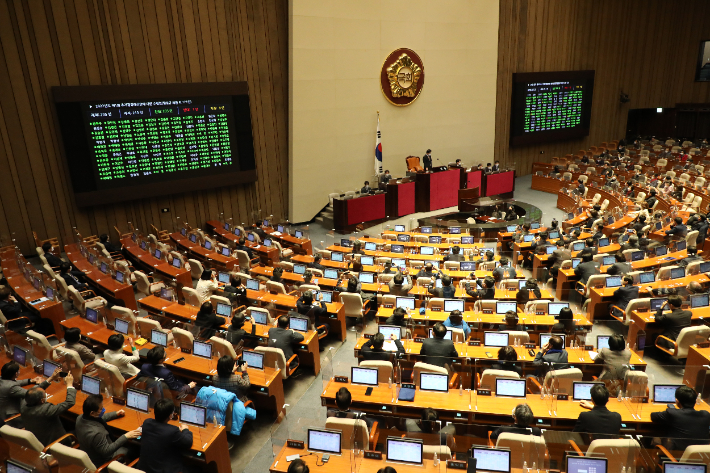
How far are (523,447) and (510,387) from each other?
120cm

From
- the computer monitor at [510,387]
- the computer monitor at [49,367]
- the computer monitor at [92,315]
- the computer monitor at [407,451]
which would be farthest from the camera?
the computer monitor at [92,315]

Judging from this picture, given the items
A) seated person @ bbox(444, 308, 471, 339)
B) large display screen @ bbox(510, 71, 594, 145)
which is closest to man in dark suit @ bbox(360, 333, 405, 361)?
seated person @ bbox(444, 308, 471, 339)

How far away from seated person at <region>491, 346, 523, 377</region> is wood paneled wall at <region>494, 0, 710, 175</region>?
16988mm

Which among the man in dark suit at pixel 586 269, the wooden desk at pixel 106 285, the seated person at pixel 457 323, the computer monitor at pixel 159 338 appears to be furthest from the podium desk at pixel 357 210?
the computer monitor at pixel 159 338

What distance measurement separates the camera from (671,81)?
26203 mm

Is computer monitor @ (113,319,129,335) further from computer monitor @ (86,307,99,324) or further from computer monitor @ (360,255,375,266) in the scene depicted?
computer monitor @ (360,255,375,266)

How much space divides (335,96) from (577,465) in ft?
47.8

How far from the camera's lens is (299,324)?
7766 millimetres

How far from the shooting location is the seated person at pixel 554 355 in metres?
6.20

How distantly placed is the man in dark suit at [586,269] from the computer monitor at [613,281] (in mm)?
604

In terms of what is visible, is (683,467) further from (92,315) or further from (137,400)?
(92,315)

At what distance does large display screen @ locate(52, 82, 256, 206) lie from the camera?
505 inches

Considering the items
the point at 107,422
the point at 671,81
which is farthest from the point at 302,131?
→ the point at 671,81

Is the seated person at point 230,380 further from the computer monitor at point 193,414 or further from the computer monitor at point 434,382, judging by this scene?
the computer monitor at point 434,382
